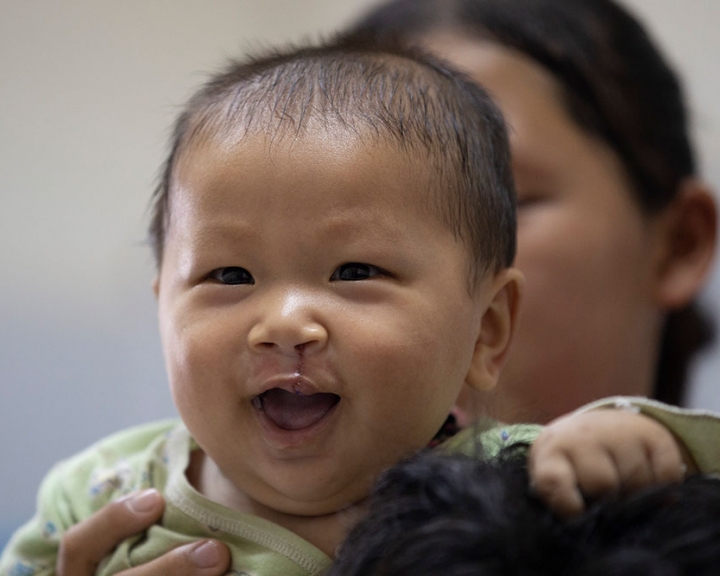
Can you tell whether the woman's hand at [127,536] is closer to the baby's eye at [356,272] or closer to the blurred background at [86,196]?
the baby's eye at [356,272]

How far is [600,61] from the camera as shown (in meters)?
1.37

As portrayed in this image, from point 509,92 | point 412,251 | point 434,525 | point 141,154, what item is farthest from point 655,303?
point 141,154

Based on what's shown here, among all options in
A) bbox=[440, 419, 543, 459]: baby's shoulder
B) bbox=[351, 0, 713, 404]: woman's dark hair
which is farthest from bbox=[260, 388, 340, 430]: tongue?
bbox=[351, 0, 713, 404]: woman's dark hair

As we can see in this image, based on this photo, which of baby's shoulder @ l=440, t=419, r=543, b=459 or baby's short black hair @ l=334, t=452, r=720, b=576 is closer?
baby's short black hair @ l=334, t=452, r=720, b=576

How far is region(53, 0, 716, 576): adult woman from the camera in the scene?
1252 millimetres

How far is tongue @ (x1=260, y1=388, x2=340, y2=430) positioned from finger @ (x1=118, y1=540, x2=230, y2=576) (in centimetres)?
15

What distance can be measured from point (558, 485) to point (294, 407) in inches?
9.5

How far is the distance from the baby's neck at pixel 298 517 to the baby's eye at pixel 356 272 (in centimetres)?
19

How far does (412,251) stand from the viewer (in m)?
0.74

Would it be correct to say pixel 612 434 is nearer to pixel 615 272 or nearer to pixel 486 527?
pixel 486 527

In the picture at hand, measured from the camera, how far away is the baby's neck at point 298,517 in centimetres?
76

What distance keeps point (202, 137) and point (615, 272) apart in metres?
0.74

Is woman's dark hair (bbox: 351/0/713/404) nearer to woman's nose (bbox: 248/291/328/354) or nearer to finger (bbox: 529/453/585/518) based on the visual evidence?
woman's nose (bbox: 248/291/328/354)

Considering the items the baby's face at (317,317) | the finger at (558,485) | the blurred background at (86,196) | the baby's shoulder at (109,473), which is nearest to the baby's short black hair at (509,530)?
the finger at (558,485)
